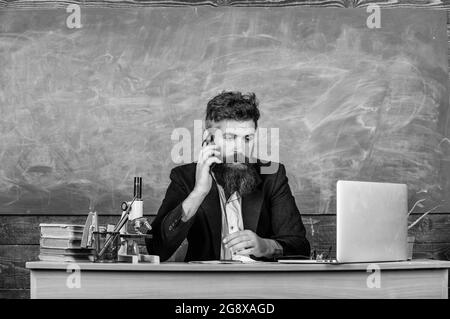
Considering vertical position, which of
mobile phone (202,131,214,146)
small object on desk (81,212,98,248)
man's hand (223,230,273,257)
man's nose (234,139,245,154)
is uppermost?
→ mobile phone (202,131,214,146)

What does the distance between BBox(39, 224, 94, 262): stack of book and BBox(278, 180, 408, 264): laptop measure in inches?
27.5

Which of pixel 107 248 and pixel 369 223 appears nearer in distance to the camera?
pixel 369 223

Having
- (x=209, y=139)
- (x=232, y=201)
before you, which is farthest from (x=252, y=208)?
(x=209, y=139)

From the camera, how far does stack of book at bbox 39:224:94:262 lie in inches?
98.6

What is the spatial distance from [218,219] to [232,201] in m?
0.12

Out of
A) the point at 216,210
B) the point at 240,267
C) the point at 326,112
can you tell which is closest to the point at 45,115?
the point at 216,210

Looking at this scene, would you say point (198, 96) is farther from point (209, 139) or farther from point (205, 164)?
point (205, 164)

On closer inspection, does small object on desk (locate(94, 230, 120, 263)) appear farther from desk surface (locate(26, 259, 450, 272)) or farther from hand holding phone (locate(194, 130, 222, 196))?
hand holding phone (locate(194, 130, 222, 196))

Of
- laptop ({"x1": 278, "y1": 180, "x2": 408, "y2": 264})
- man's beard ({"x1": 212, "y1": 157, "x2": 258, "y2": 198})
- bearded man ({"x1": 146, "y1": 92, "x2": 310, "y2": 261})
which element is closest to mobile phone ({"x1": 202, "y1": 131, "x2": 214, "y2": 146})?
bearded man ({"x1": 146, "y1": 92, "x2": 310, "y2": 261})

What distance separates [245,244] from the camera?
280cm

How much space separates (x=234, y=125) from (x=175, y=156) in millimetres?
655

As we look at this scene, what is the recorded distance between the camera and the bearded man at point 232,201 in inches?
123

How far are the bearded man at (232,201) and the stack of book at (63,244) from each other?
51 centimetres

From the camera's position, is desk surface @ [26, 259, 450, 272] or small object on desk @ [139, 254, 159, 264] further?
small object on desk @ [139, 254, 159, 264]
